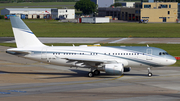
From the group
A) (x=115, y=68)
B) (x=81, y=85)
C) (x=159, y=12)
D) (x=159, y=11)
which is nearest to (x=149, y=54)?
(x=115, y=68)

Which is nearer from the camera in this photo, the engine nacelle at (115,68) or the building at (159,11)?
the engine nacelle at (115,68)

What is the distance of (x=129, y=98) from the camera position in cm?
2888

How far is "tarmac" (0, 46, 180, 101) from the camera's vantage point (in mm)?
29516

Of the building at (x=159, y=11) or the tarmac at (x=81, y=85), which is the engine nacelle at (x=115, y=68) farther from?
the building at (x=159, y=11)

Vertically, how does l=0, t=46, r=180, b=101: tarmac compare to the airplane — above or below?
below

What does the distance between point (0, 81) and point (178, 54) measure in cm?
3886

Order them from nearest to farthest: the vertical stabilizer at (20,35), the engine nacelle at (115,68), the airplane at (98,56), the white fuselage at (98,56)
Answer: the engine nacelle at (115,68) → the airplane at (98,56) → the white fuselage at (98,56) → the vertical stabilizer at (20,35)

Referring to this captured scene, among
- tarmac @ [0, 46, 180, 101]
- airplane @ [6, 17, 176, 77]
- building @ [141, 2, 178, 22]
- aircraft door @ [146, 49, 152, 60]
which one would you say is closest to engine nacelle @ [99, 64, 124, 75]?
airplane @ [6, 17, 176, 77]

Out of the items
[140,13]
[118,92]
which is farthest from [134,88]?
[140,13]

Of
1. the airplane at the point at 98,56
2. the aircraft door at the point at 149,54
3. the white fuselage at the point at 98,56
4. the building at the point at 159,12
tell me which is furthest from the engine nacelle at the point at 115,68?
the building at the point at 159,12

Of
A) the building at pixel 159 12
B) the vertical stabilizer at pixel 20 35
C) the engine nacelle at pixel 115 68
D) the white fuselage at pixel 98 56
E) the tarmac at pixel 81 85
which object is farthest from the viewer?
the building at pixel 159 12

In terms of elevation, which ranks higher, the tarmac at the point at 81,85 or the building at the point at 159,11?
the building at the point at 159,11

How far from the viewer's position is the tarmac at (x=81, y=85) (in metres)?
29.5

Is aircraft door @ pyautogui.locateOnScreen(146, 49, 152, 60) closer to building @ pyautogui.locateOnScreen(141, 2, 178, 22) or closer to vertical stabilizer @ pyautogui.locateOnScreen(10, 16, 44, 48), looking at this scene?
→ vertical stabilizer @ pyautogui.locateOnScreen(10, 16, 44, 48)
